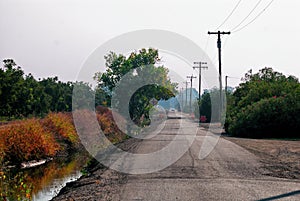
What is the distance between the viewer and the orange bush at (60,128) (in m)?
31.3

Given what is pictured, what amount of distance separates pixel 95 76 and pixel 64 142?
96.3 ft

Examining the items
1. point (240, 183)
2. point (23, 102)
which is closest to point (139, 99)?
point (23, 102)

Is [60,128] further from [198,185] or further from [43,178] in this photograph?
[198,185]

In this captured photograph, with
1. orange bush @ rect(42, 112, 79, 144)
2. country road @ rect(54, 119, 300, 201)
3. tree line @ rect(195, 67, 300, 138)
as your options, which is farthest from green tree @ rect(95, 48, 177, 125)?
country road @ rect(54, 119, 300, 201)

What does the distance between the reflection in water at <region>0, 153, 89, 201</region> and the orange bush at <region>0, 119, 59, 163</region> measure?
3.33 ft

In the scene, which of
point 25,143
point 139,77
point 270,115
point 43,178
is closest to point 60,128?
point 25,143

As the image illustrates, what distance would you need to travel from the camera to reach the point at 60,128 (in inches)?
1262

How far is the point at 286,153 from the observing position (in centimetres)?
2281

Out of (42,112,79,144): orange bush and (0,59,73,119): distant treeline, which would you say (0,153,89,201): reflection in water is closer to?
(42,112,79,144): orange bush

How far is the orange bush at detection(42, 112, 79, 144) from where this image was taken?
3133cm

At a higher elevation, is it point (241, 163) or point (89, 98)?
point (89, 98)

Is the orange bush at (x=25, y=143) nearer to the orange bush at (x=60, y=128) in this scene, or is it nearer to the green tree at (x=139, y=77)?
the orange bush at (x=60, y=128)

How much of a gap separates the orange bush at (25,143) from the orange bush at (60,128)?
11.7 feet

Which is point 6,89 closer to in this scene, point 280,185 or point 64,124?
point 64,124
